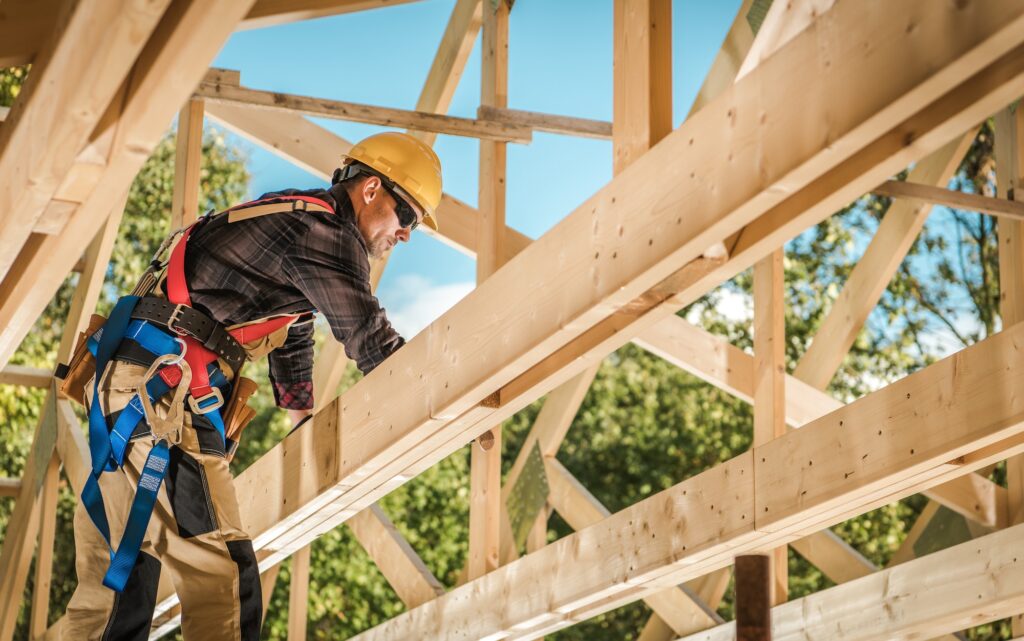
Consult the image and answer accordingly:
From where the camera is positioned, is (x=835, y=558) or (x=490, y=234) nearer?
(x=490, y=234)

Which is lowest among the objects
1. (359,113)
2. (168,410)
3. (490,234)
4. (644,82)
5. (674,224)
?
(674,224)

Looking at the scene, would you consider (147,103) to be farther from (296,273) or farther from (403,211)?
(403,211)

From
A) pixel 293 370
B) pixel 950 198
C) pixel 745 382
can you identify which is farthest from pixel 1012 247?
pixel 293 370

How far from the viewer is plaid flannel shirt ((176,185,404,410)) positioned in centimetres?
320

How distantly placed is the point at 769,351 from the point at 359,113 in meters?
1.68

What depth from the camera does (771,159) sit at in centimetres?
215

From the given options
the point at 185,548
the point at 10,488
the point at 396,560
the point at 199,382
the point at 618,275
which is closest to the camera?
the point at 618,275

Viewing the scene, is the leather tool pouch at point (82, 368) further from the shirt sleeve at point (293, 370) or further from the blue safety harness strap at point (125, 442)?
the shirt sleeve at point (293, 370)

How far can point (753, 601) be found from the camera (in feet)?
13.6

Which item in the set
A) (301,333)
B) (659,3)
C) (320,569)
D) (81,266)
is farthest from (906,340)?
(659,3)

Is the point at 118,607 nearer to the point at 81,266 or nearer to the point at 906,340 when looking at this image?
the point at 81,266

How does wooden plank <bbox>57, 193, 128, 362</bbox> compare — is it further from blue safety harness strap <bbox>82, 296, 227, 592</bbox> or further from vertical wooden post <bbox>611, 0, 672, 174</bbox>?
vertical wooden post <bbox>611, 0, 672, 174</bbox>

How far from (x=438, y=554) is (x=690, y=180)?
12189 mm

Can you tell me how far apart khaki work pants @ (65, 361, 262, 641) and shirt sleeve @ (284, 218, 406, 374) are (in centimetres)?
43
